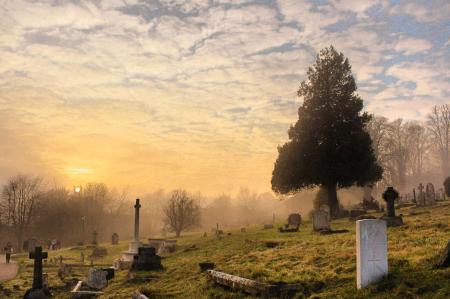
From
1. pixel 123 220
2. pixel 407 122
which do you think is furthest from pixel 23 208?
pixel 407 122

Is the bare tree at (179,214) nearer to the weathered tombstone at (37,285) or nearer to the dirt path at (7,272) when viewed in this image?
the dirt path at (7,272)

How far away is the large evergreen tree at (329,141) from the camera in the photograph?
3531 cm

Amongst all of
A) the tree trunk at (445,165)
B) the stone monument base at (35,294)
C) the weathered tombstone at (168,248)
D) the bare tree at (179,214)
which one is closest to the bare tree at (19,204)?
the bare tree at (179,214)

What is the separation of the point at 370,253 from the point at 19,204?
2632 inches

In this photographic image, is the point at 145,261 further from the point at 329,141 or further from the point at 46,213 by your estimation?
the point at 46,213

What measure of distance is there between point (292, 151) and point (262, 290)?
27404 millimetres

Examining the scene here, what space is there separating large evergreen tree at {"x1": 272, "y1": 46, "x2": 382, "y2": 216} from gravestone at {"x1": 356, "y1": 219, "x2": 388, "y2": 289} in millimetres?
26067

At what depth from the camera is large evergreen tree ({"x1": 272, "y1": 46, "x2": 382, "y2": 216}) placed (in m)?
35.3

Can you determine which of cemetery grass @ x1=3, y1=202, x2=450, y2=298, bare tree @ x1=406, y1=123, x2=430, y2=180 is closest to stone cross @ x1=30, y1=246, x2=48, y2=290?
cemetery grass @ x1=3, y1=202, x2=450, y2=298

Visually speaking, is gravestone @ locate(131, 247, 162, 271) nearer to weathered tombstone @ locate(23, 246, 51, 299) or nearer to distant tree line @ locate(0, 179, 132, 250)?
weathered tombstone @ locate(23, 246, 51, 299)

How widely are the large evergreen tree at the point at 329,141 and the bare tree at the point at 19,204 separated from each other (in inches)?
1693

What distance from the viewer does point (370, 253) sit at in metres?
9.08

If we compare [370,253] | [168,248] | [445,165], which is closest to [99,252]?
[168,248]

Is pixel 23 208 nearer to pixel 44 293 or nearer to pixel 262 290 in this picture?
pixel 44 293
